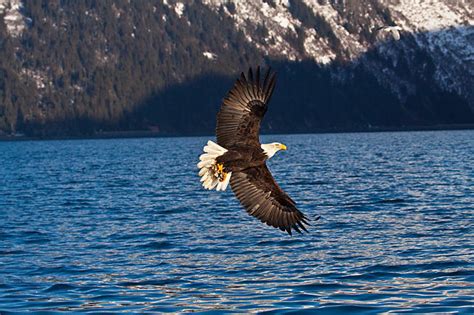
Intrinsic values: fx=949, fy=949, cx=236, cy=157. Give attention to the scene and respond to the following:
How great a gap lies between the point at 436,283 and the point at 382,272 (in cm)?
186

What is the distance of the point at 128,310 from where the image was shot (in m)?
19.9

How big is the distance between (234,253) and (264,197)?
10.5m

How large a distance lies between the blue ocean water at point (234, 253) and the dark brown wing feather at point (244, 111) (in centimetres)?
466

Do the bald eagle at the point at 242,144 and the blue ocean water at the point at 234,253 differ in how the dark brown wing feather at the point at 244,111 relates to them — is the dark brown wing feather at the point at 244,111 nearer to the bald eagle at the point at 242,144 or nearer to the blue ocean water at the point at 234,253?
the bald eagle at the point at 242,144

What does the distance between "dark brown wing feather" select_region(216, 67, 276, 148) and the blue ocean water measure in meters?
4.66

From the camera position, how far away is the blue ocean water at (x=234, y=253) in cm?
2069

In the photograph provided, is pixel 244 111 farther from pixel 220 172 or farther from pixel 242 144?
pixel 220 172

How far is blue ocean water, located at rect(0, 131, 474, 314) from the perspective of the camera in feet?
67.9

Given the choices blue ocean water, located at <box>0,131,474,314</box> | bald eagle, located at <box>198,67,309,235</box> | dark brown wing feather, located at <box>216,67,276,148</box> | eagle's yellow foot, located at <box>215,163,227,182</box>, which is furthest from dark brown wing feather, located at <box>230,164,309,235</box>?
blue ocean water, located at <box>0,131,474,314</box>

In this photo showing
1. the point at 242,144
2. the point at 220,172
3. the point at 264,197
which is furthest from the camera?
the point at 264,197

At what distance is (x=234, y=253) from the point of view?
27375 mm

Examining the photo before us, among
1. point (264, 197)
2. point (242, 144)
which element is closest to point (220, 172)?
point (242, 144)

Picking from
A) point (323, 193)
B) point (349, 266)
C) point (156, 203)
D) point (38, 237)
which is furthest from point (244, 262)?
point (323, 193)

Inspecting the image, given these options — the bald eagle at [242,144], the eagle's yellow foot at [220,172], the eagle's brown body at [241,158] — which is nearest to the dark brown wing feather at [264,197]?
the bald eagle at [242,144]
